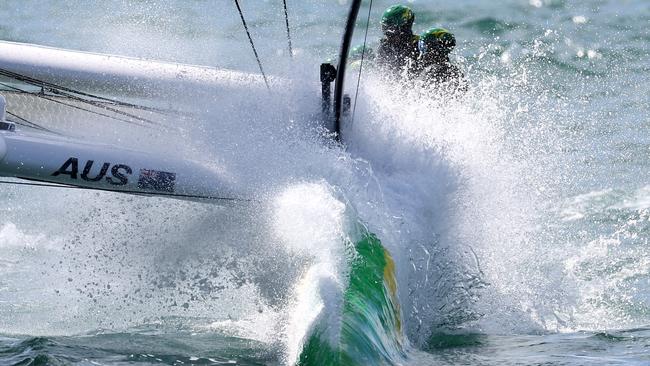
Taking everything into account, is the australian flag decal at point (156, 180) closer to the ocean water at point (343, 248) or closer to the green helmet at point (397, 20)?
the ocean water at point (343, 248)

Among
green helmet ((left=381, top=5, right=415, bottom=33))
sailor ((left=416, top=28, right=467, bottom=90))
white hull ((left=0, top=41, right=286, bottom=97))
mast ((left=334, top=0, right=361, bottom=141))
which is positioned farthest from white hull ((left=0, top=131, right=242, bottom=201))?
green helmet ((left=381, top=5, right=415, bottom=33))

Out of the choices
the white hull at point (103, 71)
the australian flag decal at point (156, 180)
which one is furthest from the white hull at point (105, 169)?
the white hull at point (103, 71)

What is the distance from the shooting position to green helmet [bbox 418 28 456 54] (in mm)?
7027

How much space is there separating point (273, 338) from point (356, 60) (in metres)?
3.06

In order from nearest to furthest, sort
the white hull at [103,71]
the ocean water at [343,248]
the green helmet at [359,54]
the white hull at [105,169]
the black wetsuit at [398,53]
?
the ocean water at [343,248] → the white hull at [105,169] → the white hull at [103,71] → the black wetsuit at [398,53] → the green helmet at [359,54]

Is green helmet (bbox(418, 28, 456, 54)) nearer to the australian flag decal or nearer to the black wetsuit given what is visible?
the black wetsuit

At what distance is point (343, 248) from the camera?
14.2ft

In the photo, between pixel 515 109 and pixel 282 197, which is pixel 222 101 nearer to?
pixel 282 197

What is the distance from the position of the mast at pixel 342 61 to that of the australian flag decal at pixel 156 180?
93 cm

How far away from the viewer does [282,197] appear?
16.2ft

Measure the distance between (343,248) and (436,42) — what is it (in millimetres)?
3033

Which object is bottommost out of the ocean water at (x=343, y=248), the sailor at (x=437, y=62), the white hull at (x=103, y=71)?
the ocean water at (x=343, y=248)

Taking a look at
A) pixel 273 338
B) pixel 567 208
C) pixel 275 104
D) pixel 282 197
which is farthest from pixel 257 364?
pixel 567 208

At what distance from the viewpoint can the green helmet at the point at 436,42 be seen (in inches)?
277
